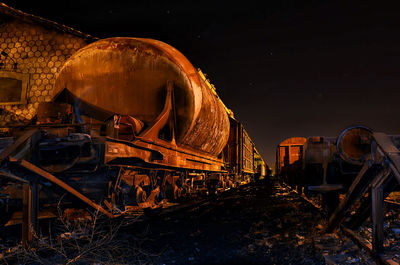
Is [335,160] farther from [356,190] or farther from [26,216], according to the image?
[26,216]

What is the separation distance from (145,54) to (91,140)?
8.66ft

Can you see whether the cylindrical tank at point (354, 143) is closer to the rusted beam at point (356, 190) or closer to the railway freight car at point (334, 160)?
the railway freight car at point (334, 160)

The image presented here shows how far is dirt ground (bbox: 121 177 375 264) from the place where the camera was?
3.51 meters

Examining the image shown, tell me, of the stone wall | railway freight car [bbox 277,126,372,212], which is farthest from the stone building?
railway freight car [bbox 277,126,372,212]

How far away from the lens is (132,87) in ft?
20.0

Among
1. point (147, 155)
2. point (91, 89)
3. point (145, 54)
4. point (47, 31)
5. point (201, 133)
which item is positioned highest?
point (47, 31)

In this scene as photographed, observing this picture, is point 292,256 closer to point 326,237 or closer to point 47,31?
point 326,237

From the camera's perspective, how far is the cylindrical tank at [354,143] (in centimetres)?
493

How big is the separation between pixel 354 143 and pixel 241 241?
253 centimetres

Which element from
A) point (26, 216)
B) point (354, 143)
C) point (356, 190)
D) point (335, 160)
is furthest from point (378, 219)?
point (26, 216)

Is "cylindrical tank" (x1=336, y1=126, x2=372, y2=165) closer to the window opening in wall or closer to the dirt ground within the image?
the dirt ground

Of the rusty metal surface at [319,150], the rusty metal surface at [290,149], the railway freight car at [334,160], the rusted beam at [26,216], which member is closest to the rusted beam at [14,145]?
the rusted beam at [26,216]

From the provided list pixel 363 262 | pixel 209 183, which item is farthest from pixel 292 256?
pixel 209 183

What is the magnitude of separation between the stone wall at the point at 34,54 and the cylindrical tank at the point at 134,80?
7672 millimetres
